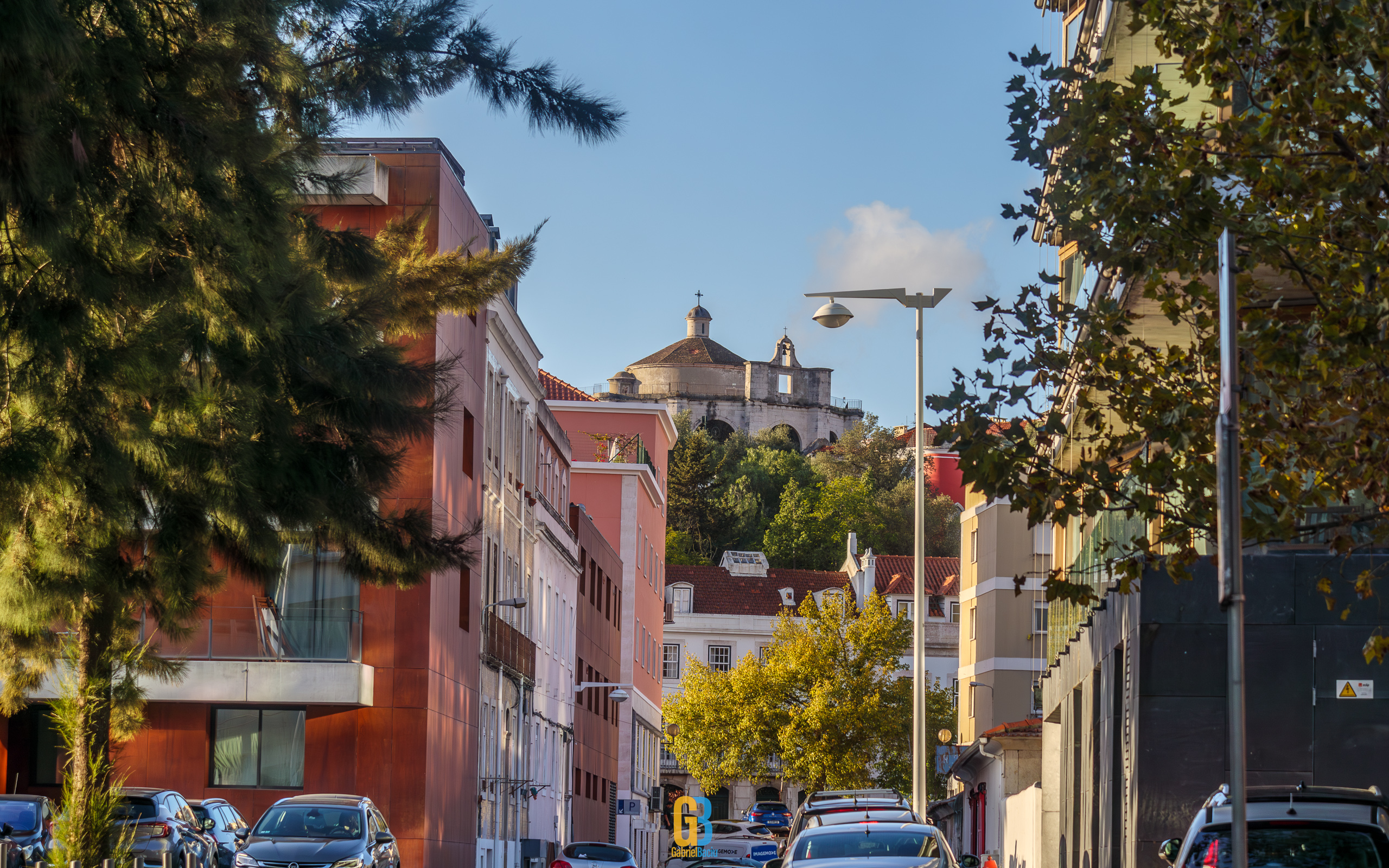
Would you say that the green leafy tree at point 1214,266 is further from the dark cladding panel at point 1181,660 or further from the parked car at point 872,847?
the dark cladding panel at point 1181,660

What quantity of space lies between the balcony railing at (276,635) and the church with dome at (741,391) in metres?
134

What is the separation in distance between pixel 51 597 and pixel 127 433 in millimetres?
2914

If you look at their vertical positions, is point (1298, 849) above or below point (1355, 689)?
below

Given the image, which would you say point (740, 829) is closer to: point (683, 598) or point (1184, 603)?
point (683, 598)

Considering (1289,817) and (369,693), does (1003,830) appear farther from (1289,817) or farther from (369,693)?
(1289,817)

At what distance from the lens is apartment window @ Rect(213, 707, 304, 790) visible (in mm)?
33906

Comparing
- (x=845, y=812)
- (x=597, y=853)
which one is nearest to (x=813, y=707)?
(x=597, y=853)

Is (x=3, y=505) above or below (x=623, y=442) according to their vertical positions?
below

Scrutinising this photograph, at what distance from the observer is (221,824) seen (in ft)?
89.6

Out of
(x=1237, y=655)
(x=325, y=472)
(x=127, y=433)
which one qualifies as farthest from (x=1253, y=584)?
(x=1237, y=655)

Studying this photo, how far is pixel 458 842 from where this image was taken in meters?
38.0

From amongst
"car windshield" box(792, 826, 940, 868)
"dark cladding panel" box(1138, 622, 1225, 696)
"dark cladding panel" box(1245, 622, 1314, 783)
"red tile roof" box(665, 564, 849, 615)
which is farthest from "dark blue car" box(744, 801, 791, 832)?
"car windshield" box(792, 826, 940, 868)

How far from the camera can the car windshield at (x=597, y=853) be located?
3322 cm

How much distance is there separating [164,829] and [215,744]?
11.0m
